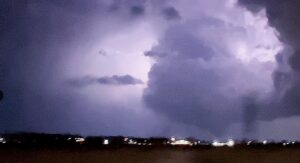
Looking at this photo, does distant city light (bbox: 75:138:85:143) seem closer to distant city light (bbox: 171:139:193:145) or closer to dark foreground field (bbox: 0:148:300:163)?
dark foreground field (bbox: 0:148:300:163)

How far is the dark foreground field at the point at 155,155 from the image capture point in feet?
63.9

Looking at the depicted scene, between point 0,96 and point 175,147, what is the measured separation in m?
6.40

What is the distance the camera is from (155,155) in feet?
67.4

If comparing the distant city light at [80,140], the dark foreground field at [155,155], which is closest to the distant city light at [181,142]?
the dark foreground field at [155,155]

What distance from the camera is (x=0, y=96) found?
18672 millimetres

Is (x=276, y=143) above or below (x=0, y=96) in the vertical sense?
below

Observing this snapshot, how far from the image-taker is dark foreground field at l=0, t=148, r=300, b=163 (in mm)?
19484

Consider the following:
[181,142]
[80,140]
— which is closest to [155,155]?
[181,142]

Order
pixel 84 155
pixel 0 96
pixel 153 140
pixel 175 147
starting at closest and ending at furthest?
1. pixel 0 96
2. pixel 84 155
3. pixel 175 147
4. pixel 153 140

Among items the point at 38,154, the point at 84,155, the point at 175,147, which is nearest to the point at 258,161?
the point at 175,147

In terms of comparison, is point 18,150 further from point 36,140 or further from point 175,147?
point 175,147

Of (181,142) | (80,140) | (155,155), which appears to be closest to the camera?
(155,155)

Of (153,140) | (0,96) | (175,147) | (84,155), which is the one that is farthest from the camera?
(153,140)

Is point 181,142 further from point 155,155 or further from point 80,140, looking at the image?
point 80,140
